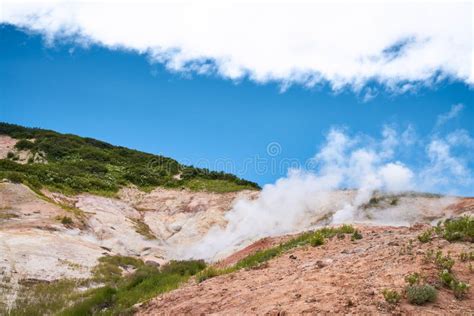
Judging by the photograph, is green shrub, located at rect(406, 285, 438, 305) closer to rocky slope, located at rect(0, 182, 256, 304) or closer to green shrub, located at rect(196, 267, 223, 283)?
green shrub, located at rect(196, 267, 223, 283)

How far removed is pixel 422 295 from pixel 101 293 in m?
9.98

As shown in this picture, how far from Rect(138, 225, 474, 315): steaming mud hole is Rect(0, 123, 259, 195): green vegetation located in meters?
26.8

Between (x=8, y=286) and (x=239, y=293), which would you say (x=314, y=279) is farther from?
(x=8, y=286)

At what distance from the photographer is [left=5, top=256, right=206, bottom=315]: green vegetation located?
1373cm

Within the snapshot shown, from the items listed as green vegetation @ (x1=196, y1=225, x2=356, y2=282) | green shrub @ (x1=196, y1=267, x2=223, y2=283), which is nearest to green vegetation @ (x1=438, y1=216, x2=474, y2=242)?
green vegetation @ (x1=196, y1=225, x2=356, y2=282)

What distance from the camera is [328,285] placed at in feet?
30.1

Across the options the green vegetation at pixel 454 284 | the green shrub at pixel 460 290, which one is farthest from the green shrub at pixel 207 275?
the green shrub at pixel 460 290

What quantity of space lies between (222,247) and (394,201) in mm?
9191

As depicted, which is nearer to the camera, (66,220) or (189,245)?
(66,220)

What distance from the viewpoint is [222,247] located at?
1094 inches

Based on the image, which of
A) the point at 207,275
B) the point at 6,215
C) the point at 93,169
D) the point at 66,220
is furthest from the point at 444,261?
the point at 93,169

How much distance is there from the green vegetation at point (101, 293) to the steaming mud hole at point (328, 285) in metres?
1.49

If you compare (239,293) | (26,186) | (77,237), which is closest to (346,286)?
(239,293)

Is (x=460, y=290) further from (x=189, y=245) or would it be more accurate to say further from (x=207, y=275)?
(x=189, y=245)
